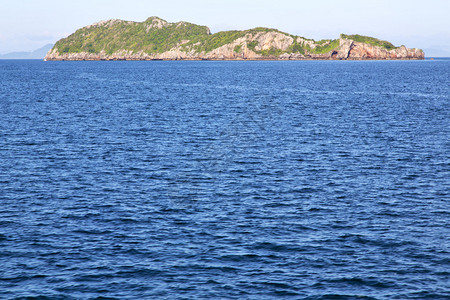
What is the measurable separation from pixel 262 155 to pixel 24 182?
88.6 ft

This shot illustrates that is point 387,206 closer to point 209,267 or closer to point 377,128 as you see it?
point 209,267

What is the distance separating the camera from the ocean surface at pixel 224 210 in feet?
88.4

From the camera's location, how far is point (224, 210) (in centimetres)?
3825

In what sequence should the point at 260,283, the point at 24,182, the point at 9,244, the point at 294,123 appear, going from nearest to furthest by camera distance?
the point at 260,283
the point at 9,244
the point at 24,182
the point at 294,123

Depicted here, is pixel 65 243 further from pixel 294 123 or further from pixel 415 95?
pixel 415 95

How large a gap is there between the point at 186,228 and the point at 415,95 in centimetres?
10933

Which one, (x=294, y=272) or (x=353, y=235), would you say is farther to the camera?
(x=353, y=235)

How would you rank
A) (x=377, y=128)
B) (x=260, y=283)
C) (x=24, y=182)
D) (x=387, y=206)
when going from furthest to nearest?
1. (x=377, y=128)
2. (x=24, y=182)
3. (x=387, y=206)
4. (x=260, y=283)

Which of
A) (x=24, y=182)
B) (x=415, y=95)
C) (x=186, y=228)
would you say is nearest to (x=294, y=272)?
(x=186, y=228)

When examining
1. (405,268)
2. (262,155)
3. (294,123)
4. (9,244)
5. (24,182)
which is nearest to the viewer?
(405,268)

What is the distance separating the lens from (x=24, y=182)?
147 ft

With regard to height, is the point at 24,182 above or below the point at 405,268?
above

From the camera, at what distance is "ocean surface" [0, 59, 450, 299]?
26938 mm

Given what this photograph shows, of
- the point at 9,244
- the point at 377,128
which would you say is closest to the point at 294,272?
the point at 9,244
